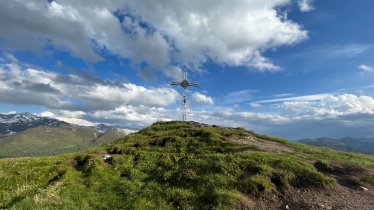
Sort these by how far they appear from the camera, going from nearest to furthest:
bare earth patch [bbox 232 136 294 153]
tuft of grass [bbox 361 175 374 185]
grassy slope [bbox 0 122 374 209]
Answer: grassy slope [bbox 0 122 374 209] → tuft of grass [bbox 361 175 374 185] → bare earth patch [bbox 232 136 294 153]

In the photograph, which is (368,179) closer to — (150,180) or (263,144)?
(263,144)

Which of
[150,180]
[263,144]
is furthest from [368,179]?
[150,180]

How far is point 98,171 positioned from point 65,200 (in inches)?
253

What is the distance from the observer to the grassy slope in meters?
23.0

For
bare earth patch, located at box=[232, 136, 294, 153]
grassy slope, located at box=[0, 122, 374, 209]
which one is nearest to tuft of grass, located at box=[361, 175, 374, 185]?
grassy slope, located at box=[0, 122, 374, 209]

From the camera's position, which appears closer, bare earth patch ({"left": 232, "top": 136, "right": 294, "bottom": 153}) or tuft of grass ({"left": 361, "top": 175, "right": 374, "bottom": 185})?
tuft of grass ({"left": 361, "top": 175, "right": 374, "bottom": 185})

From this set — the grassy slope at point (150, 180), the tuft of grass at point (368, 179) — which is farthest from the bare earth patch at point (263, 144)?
the tuft of grass at point (368, 179)

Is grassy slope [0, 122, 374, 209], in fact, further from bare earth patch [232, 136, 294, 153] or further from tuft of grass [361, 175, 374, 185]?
tuft of grass [361, 175, 374, 185]

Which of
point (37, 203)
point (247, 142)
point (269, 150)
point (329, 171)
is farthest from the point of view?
point (247, 142)

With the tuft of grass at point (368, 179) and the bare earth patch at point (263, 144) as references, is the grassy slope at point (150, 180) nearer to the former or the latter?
the bare earth patch at point (263, 144)

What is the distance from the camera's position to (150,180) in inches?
1080

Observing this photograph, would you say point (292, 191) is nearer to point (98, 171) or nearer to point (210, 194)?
point (210, 194)

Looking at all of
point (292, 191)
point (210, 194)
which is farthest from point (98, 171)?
point (292, 191)

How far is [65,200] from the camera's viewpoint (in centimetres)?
2270
